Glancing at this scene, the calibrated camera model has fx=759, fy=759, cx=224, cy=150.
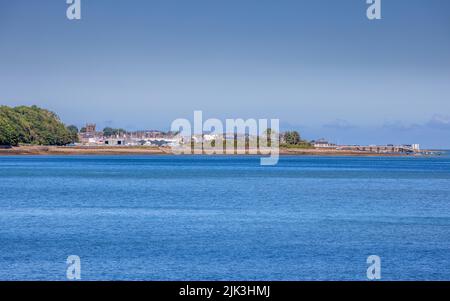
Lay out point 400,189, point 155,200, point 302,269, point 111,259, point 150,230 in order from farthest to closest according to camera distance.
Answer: point 400,189
point 155,200
point 150,230
point 111,259
point 302,269

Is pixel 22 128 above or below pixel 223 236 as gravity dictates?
above

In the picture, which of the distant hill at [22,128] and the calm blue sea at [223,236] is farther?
the distant hill at [22,128]

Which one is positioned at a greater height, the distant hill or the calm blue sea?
the distant hill

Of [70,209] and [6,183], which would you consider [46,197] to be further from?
[6,183]

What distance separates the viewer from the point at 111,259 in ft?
78.9

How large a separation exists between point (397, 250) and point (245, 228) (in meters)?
7.90

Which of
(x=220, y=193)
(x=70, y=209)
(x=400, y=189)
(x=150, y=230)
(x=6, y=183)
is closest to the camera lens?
(x=150, y=230)

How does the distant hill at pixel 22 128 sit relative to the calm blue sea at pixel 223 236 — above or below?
above

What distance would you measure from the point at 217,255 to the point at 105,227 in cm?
916

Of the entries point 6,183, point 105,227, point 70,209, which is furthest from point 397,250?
point 6,183

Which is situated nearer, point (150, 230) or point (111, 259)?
point (111, 259)

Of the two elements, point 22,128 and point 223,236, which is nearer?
point 223,236

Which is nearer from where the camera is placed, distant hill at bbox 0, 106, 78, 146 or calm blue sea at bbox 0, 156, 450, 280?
calm blue sea at bbox 0, 156, 450, 280
